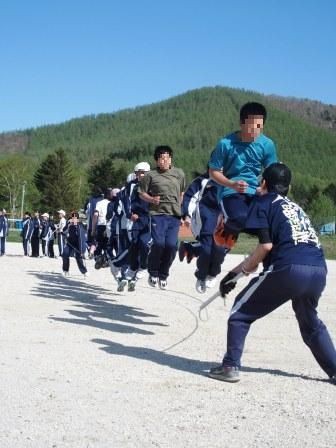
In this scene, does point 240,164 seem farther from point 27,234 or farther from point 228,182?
point 27,234

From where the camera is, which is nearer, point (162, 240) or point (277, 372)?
point (277, 372)

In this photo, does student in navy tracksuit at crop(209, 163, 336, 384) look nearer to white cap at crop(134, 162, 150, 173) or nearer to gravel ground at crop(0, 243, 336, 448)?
gravel ground at crop(0, 243, 336, 448)

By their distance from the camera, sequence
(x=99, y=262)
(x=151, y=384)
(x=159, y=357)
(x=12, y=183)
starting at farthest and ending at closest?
1. (x=12, y=183)
2. (x=99, y=262)
3. (x=159, y=357)
4. (x=151, y=384)

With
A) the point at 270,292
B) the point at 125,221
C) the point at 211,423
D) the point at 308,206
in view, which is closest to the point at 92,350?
the point at 270,292

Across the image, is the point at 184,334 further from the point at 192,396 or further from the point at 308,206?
the point at 308,206

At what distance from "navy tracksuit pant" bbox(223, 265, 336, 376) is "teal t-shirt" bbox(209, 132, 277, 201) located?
218cm

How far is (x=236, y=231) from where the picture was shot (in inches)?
299

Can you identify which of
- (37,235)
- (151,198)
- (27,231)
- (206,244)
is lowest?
(37,235)

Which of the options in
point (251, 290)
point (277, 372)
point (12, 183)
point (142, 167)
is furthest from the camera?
point (12, 183)

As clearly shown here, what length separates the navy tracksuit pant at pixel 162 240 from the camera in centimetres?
971

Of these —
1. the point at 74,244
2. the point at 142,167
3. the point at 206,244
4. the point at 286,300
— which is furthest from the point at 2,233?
the point at 286,300

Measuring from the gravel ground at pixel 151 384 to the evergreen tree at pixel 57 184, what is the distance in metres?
102

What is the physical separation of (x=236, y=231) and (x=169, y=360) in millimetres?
1919

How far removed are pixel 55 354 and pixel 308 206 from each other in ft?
361
